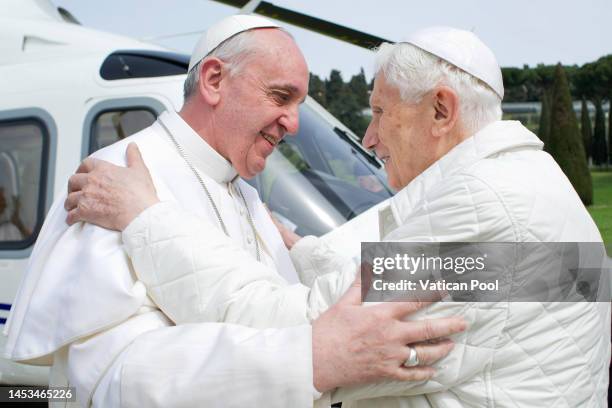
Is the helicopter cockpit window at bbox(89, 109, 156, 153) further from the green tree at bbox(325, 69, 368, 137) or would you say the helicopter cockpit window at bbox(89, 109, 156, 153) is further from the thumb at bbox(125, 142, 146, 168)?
the green tree at bbox(325, 69, 368, 137)

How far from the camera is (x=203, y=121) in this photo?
91.5 inches

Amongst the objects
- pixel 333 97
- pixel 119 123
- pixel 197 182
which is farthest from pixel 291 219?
pixel 333 97

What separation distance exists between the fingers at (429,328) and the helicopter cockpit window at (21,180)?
3390 mm

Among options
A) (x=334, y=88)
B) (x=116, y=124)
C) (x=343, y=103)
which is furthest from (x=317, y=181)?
(x=334, y=88)

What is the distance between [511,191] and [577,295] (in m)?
0.33

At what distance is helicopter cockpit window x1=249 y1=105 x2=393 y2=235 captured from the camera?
4.15 m

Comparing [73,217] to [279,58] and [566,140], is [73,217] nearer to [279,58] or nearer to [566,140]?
[279,58]

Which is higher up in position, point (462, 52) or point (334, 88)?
point (334, 88)

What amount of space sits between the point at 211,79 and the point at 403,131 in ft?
2.44

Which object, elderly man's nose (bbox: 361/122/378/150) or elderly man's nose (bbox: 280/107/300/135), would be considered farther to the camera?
elderly man's nose (bbox: 280/107/300/135)

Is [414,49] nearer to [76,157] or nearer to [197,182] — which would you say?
[197,182]

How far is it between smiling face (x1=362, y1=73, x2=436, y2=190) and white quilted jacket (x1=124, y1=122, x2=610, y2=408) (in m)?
0.10

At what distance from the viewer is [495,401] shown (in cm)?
152

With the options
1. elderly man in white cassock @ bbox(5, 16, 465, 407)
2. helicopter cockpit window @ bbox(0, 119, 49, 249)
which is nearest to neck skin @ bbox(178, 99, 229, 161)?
elderly man in white cassock @ bbox(5, 16, 465, 407)
